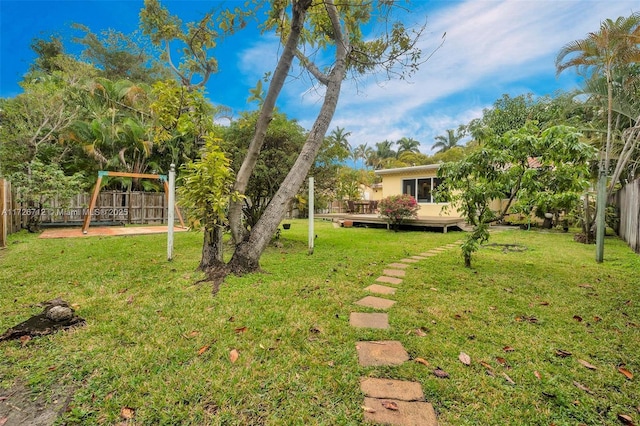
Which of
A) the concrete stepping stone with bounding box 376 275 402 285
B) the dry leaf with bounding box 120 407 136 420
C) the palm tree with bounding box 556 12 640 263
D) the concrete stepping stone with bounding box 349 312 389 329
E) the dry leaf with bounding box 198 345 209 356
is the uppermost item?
the palm tree with bounding box 556 12 640 263

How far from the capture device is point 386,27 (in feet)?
16.4

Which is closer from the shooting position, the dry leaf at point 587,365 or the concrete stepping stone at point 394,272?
the dry leaf at point 587,365

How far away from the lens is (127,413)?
163 cm

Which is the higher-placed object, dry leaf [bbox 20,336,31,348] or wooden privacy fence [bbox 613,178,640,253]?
wooden privacy fence [bbox 613,178,640,253]

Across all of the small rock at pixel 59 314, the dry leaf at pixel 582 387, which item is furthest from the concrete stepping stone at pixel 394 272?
the small rock at pixel 59 314

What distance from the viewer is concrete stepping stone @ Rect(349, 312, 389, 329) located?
9.03 feet

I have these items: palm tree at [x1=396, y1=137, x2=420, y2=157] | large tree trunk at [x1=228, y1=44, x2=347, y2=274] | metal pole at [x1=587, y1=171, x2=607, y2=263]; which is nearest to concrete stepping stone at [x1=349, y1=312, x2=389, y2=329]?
large tree trunk at [x1=228, y1=44, x2=347, y2=274]

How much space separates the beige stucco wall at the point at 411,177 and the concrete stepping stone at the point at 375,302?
10.6 meters

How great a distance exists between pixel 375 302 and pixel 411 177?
1231cm

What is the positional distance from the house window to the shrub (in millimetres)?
3538

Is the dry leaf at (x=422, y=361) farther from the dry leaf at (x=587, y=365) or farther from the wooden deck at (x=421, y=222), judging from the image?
the wooden deck at (x=421, y=222)

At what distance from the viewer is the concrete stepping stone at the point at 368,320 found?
2.75 meters

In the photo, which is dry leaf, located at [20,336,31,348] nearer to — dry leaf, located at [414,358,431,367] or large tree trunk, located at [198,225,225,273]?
large tree trunk, located at [198,225,225,273]

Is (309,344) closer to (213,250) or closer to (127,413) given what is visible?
(127,413)
